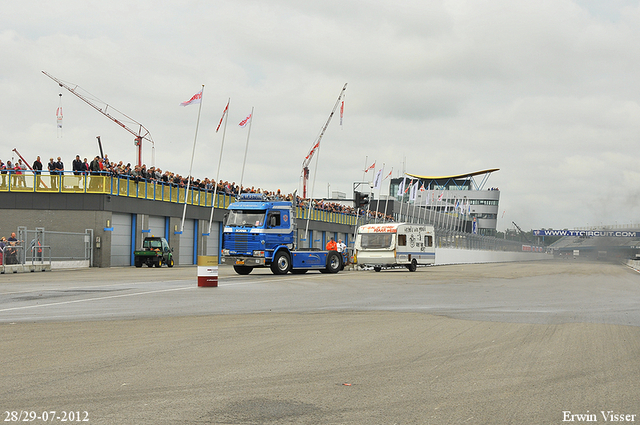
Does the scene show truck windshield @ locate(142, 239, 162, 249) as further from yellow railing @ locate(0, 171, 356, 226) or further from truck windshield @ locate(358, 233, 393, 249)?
truck windshield @ locate(358, 233, 393, 249)

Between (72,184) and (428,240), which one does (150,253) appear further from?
(428,240)

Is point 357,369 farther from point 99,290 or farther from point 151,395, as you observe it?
point 99,290

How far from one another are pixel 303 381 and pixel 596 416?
2.85 meters

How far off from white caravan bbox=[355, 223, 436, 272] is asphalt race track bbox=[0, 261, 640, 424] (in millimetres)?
24570

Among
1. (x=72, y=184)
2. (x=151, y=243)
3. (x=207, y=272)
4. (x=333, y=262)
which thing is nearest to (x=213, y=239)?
(x=151, y=243)

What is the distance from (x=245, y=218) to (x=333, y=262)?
605 cm

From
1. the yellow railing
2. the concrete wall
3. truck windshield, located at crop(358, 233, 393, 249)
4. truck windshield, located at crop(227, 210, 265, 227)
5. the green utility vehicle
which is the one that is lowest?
the concrete wall

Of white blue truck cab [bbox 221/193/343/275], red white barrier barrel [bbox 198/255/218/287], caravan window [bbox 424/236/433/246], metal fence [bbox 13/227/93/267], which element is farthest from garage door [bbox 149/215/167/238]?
red white barrier barrel [bbox 198/255/218/287]

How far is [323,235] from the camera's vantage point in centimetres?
6794

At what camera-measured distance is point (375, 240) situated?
132 ft

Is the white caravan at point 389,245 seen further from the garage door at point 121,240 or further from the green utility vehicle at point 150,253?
the garage door at point 121,240

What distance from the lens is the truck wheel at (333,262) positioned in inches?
1283

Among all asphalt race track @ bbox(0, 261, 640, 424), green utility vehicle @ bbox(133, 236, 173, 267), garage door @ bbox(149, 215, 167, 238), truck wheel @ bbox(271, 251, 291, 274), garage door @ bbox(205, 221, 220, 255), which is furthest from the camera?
garage door @ bbox(205, 221, 220, 255)

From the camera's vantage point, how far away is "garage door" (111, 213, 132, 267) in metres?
39.6
